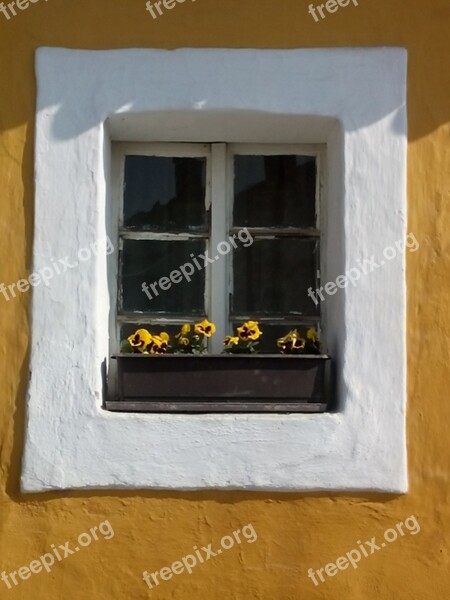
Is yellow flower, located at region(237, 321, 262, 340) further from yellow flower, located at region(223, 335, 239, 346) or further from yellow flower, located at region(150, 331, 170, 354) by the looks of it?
yellow flower, located at region(150, 331, 170, 354)

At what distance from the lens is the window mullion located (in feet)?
12.4

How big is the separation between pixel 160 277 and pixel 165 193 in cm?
37

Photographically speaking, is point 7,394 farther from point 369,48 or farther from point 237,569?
point 369,48

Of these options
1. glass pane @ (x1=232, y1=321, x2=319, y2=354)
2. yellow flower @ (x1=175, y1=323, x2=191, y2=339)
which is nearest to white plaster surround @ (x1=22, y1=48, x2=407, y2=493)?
glass pane @ (x1=232, y1=321, x2=319, y2=354)

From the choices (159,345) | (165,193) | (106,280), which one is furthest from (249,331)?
(165,193)

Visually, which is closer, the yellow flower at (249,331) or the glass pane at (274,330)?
the yellow flower at (249,331)

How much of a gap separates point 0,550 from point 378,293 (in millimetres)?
1727

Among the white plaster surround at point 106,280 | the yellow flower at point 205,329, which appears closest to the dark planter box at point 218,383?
the white plaster surround at point 106,280

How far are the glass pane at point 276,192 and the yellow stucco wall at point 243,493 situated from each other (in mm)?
519

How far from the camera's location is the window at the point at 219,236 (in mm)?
3797

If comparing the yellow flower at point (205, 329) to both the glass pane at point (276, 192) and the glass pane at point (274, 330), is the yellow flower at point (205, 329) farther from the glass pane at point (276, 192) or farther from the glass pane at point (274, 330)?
the glass pane at point (276, 192)

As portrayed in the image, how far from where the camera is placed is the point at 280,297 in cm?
382

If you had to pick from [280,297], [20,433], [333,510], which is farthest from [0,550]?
[280,297]

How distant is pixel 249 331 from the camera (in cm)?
356
